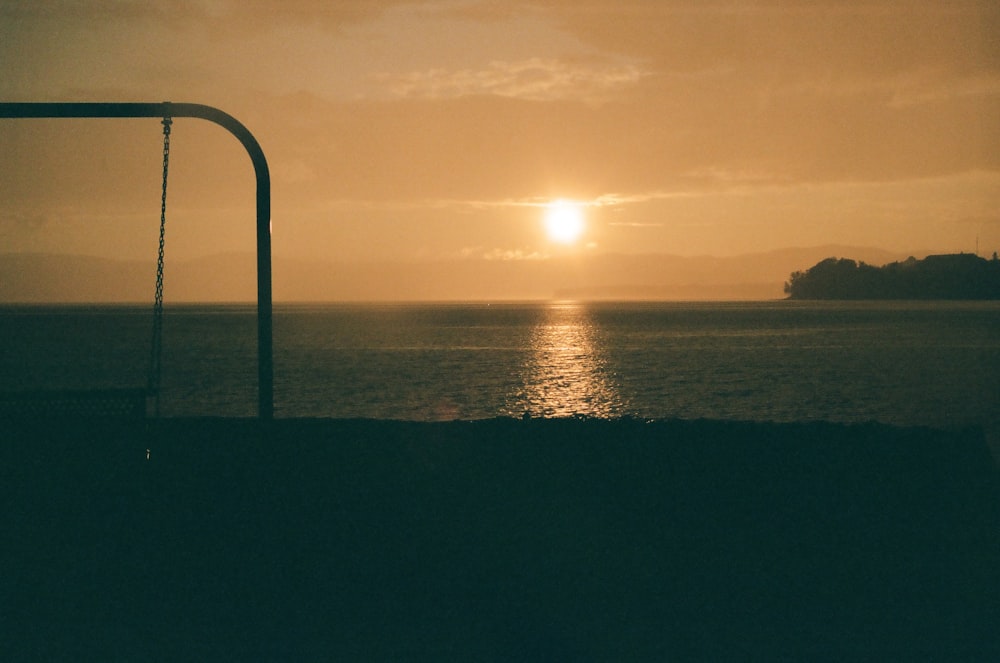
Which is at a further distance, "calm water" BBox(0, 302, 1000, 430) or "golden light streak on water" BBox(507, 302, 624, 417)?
"calm water" BBox(0, 302, 1000, 430)

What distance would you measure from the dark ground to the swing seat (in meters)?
0.21

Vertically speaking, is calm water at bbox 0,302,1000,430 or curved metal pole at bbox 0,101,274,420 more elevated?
curved metal pole at bbox 0,101,274,420

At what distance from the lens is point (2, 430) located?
12242 mm

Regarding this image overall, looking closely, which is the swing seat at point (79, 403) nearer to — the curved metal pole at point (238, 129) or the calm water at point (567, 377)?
the curved metal pole at point (238, 129)

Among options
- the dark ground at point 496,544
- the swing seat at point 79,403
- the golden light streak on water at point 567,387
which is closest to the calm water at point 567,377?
the golden light streak on water at point 567,387

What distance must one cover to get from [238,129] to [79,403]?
14.6 ft

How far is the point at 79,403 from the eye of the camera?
40.3 ft

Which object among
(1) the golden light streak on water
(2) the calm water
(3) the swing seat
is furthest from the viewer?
(2) the calm water

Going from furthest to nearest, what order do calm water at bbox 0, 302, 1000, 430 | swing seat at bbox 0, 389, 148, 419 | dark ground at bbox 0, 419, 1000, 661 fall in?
calm water at bbox 0, 302, 1000, 430, swing seat at bbox 0, 389, 148, 419, dark ground at bbox 0, 419, 1000, 661

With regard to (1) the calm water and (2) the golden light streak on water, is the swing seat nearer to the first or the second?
(2) the golden light streak on water

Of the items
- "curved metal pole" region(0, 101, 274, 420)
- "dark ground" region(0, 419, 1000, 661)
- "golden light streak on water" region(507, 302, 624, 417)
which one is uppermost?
"curved metal pole" region(0, 101, 274, 420)

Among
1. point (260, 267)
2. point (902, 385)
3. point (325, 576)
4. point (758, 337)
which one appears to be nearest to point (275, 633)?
point (325, 576)

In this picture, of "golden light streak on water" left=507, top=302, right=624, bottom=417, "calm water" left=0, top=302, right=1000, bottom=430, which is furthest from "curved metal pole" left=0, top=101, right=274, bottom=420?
"calm water" left=0, top=302, right=1000, bottom=430

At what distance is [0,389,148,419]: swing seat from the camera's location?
12.0 m
